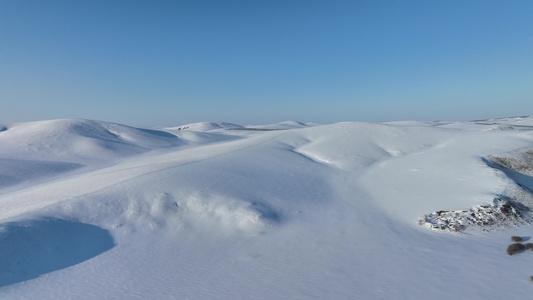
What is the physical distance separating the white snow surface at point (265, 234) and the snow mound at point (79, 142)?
9.94 meters

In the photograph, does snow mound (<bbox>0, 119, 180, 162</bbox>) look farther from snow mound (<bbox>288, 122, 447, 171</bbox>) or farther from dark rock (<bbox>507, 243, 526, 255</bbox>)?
dark rock (<bbox>507, 243, 526, 255</bbox>)

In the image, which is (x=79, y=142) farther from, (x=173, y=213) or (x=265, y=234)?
(x=265, y=234)

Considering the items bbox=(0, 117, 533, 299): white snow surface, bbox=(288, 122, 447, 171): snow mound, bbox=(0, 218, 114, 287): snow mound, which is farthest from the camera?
bbox=(288, 122, 447, 171): snow mound

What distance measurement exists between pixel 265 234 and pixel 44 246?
7526mm

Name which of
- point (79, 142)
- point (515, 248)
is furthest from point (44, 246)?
point (79, 142)

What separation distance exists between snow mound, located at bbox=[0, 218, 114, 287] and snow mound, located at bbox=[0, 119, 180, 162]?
2214 cm

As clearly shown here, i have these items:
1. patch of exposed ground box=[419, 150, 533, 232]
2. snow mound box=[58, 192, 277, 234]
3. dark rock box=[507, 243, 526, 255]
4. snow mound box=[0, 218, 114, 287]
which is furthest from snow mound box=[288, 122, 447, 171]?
snow mound box=[0, 218, 114, 287]

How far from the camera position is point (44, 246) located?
9.56m

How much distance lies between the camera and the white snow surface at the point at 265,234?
7512 mm

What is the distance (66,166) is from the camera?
1055 inches

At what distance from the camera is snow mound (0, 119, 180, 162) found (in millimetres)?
31102

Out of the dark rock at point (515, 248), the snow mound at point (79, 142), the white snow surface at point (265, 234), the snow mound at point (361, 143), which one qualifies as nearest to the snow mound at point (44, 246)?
the white snow surface at point (265, 234)

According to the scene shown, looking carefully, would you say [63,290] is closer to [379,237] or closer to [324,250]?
[324,250]

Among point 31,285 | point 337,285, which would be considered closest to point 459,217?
point 337,285
